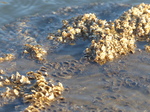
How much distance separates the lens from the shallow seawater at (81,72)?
4.48 meters

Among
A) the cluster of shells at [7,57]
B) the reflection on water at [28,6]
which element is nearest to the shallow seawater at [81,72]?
the cluster of shells at [7,57]

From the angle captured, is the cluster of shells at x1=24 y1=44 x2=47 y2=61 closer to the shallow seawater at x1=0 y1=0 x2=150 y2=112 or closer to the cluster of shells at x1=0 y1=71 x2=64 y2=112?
the shallow seawater at x1=0 y1=0 x2=150 y2=112

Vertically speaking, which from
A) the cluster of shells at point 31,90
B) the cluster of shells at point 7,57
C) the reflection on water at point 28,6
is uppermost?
the reflection on water at point 28,6

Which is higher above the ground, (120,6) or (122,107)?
(120,6)

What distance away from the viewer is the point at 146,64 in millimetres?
5648

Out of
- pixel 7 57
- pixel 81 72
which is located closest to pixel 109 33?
pixel 81 72

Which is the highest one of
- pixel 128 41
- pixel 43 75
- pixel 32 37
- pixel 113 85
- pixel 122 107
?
pixel 32 37

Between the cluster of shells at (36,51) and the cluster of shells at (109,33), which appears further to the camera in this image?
the cluster of shells at (36,51)

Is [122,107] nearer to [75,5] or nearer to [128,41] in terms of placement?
[128,41]

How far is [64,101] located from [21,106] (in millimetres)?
820

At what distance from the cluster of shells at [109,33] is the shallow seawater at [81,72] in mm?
214

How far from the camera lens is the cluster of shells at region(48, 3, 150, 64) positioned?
5.91 meters

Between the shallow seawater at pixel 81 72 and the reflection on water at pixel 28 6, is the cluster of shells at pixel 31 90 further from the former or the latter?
the reflection on water at pixel 28 6

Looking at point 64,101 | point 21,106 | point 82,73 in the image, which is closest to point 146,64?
point 82,73
